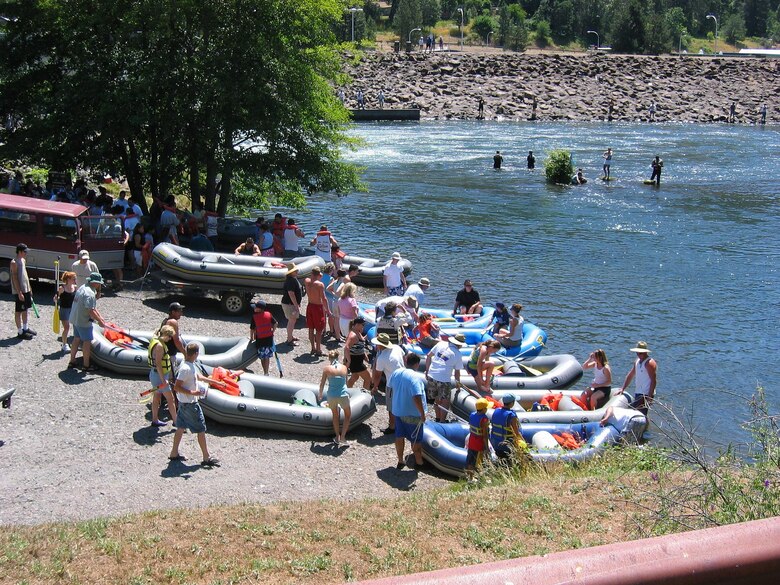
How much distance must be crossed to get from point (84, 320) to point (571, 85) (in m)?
76.1

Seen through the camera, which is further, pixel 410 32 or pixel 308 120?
pixel 410 32

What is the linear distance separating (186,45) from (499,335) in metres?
11.8

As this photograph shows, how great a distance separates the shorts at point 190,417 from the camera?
10.5m

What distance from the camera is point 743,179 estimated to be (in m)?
43.0

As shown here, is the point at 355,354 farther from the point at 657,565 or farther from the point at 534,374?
the point at 657,565

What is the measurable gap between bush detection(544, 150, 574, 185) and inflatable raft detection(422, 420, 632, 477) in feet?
101

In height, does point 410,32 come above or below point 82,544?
above

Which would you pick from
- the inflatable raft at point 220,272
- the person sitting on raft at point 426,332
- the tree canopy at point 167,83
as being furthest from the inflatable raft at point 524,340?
the tree canopy at point 167,83

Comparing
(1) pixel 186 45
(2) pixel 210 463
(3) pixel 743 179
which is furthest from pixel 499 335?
(3) pixel 743 179

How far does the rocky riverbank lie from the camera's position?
77.2 m

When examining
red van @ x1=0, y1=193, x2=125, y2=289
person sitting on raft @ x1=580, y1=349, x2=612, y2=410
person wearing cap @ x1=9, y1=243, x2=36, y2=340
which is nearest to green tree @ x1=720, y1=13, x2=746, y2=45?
red van @ x1=0, y1=193, x2=125, y2=289

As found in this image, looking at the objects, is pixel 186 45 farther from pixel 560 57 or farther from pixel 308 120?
pixel 560 57

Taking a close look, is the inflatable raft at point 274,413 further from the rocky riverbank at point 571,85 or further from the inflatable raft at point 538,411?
the rocky riverbank at point 571,85

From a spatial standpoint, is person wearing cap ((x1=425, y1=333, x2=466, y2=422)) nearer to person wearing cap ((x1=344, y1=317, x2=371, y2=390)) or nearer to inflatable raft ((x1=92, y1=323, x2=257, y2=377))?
person wearing cap ((x1=344, y1=317, x2=371, y2=390))
